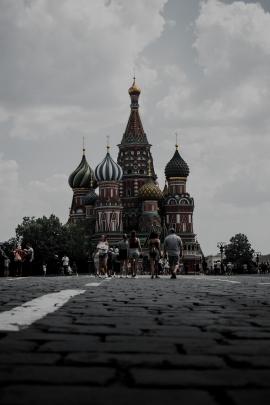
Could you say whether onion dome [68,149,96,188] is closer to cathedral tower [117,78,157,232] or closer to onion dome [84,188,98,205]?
onion dome [84,188,98,205]

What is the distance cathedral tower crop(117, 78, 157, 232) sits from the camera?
108688mm

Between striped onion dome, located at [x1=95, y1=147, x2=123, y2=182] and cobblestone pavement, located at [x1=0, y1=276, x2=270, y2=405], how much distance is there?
98328mm

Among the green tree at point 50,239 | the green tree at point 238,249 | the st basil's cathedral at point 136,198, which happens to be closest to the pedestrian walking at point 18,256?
the green tree at point 50,239

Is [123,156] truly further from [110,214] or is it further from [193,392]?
[193,392]

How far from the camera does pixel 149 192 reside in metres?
105

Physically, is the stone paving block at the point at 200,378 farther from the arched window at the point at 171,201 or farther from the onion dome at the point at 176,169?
the onion dome at the point at 176,169

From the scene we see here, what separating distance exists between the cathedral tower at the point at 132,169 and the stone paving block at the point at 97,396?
10485 cm

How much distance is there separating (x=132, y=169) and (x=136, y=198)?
4791 mm

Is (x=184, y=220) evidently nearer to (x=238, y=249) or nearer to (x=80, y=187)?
(x=80, y=187)

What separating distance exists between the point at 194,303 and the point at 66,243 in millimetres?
83203

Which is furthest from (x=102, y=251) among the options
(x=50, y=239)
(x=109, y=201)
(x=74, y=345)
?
(x=109, y=201)

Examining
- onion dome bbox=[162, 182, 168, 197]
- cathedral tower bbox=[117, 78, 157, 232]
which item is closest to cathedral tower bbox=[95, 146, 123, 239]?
cathedral tower bbox=[117, 78, 157, 232]

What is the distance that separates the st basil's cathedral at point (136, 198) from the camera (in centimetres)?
10262

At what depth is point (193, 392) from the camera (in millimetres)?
2752
